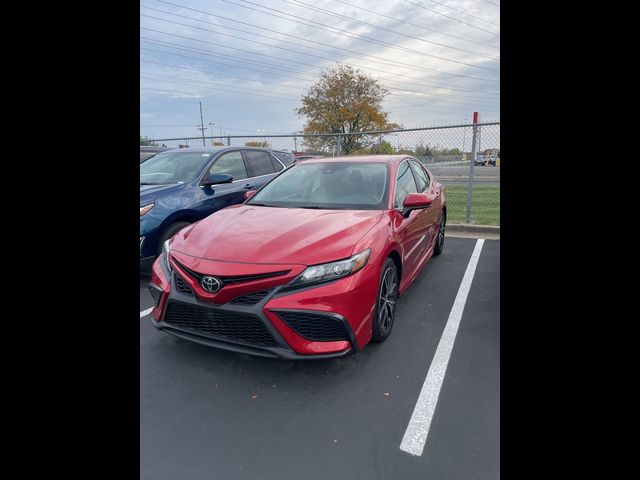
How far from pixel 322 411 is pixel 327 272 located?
83 centimetres

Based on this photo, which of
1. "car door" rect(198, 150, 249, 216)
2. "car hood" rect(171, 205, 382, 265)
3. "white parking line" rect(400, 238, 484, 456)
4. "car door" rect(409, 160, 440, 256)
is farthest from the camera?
"car door" rect(198, 150, 249, 216)

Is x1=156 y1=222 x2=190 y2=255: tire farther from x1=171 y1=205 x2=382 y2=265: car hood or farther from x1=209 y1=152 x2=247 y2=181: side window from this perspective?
x1=171 y1=205 x2=382 y2=265: car hood

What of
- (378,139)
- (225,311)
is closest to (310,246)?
(225,311)

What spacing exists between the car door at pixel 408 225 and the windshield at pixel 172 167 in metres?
2.86

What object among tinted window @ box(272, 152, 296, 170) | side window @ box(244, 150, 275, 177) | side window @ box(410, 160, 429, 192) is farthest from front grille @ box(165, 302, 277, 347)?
tinted window @ box(272, 152, 296, 170)

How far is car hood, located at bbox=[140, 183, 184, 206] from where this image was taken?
437 centimetres

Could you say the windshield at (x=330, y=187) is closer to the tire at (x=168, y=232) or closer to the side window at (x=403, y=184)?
the side window at (x=403, y=184)

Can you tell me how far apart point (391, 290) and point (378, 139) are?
8.44m

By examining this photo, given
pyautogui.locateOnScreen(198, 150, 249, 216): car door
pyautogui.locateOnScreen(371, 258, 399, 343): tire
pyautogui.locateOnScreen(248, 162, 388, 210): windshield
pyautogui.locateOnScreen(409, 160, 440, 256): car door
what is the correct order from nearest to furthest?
1. pyautogui.locateOnScreen(371, 258, 399, 343): tire
2. pyautogui.locateOnScreen(248, 162, 388, 210): windshield
3. pyautogui.locateOnScreen(409, 160, 440, 256): car door
4. pyautogui.locateOnScreen(198, 150, 249, 216): car door

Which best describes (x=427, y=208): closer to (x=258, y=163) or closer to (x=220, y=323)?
(x=220, y=323)

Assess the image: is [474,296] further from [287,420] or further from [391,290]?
[287,420]

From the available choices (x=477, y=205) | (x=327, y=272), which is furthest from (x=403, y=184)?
(x=477, y=205)

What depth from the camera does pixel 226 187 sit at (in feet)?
17.6

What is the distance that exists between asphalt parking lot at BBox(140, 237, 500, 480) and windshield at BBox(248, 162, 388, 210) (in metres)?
1.20
